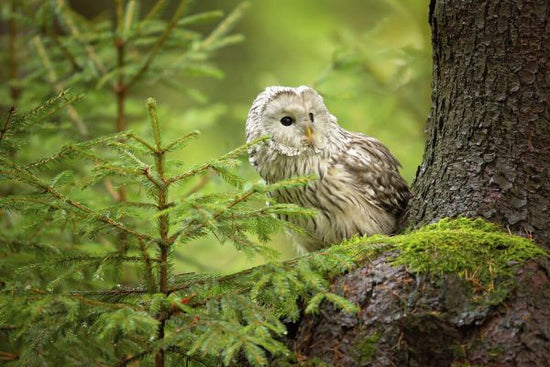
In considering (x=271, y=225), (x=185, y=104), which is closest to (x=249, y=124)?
(x=271, y=225)

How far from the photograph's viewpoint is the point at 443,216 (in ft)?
10.9

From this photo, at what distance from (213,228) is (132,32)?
2.80 metres

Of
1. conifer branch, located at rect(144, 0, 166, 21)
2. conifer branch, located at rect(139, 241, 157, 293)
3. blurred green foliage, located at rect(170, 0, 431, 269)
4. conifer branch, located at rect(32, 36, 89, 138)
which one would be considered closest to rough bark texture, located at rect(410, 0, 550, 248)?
conifer branch, located at rect(139, 241, 157, 293)

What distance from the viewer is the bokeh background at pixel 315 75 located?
571cm

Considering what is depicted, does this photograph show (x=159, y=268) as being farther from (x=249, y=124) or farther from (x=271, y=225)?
(x=249, y=124)

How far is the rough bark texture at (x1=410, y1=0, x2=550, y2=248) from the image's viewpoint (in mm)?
3170

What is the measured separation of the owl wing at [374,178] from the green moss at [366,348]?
1.42 m

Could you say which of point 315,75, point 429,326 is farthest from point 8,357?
point 315,75

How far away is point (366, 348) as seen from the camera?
2.71 metres

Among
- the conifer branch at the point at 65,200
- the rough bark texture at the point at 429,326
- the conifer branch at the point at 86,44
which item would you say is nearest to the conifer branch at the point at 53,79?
the conifer branch at the point at 86,44

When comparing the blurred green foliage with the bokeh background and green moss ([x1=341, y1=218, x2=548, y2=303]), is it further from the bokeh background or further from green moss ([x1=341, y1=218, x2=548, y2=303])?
green moss ([x1=341, y1=218, x2=548, y2=303])

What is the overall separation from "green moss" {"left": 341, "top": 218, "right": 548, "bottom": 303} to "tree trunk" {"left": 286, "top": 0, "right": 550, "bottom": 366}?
0.15ft

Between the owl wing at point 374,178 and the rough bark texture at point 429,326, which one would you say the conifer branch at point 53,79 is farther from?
the rough bark texture at point 429,326

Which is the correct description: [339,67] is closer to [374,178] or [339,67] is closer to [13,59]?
[374,178]
